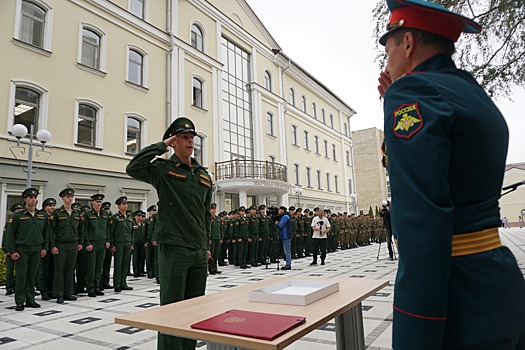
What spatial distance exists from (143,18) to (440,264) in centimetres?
1808

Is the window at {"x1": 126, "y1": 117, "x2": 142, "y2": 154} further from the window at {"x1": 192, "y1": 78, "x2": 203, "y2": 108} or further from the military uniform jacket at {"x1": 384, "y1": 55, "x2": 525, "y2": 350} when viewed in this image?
the military uniform jacket at {"x1": 384, "y1": 55, "x2": 525, "y2": 350}

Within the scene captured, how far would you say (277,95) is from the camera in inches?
1002

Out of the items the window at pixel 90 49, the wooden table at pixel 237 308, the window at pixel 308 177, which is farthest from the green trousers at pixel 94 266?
the window at pixel 308 177

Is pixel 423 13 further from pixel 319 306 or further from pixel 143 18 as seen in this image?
pixel 143 18

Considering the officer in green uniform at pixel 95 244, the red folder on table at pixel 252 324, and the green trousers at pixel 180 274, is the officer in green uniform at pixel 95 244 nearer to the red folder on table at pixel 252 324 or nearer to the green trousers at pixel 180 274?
the green trousers at pixel 180 274

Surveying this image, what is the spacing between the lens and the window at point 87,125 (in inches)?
517

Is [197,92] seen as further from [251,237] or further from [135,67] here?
[251,237]

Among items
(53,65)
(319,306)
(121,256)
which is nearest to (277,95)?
(53,65)

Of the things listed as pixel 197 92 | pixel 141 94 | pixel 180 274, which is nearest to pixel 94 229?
pixel 180 274

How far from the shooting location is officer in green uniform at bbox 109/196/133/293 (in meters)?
7.99

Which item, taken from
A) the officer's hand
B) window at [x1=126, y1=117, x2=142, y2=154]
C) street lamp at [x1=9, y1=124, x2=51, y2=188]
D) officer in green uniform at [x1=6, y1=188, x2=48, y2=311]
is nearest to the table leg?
the officer's hand

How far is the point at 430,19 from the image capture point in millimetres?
1229

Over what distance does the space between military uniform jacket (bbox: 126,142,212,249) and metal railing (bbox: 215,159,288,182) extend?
1501 cm

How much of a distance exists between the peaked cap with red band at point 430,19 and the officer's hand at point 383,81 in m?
0.21
